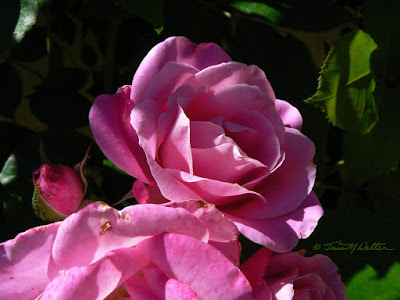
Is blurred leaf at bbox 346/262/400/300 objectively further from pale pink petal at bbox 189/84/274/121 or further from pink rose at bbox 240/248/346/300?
pale pink petal at bbox 189/84/274/121

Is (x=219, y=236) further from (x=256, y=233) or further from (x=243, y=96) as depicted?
(x=243, y=96)

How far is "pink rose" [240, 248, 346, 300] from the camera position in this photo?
44cm

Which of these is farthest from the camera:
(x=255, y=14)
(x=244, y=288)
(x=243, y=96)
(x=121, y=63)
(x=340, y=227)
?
(x=121, y=63)

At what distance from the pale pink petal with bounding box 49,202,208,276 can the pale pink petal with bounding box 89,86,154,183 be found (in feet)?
0.26

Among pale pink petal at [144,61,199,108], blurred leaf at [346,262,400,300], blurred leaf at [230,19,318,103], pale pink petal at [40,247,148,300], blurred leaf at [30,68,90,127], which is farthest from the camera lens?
blurred leaf at [30,68,90,127]

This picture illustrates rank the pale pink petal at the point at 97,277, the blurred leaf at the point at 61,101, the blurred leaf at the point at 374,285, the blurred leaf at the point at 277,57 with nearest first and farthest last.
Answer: the pale pink petal at the point at 97,277
the blurred leaf at the point at 374,285
the blurred leaf at the point at 277,57
the blurred leaf at the point at 61,101

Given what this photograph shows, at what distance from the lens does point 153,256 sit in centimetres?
40

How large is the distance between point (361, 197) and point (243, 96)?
0.43 meters

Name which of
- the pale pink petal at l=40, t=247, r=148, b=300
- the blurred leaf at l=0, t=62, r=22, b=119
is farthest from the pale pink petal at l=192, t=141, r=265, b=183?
the blurred leaf at l=0, t=62, r=22, b=119

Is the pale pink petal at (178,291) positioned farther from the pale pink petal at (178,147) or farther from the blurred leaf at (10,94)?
the blurred leaf at (10,94)

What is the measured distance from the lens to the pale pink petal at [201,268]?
385 millimetres

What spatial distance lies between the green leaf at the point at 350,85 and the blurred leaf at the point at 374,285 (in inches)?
7.2

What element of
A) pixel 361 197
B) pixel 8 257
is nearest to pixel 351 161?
pixel 361 197

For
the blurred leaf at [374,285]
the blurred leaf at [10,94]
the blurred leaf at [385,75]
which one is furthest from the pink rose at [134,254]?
the blurred leaf at [10,94]
